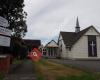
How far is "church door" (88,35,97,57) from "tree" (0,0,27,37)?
120 feet

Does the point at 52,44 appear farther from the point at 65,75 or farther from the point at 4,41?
the point at 4,41

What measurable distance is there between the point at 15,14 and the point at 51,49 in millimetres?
51743

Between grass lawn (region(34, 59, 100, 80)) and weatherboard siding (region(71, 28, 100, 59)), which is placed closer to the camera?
grass lawn (region(34, 59, 100, 80))

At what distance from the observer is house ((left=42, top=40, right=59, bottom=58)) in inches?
2817

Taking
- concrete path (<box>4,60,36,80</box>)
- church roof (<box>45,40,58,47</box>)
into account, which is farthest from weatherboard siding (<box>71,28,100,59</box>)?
concrete path (<box>4,60,36,80</box>)

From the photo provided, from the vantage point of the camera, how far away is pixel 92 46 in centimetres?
6050

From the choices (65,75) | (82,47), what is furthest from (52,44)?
(65,75)

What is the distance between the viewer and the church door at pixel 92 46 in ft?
196

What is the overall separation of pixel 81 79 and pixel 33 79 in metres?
2.24

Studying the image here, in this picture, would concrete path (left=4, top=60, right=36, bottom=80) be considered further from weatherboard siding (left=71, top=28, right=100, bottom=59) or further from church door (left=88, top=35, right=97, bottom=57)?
church door (left=88, top=35, right=97, bottom=57)

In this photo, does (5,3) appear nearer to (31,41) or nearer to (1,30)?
(1,30)

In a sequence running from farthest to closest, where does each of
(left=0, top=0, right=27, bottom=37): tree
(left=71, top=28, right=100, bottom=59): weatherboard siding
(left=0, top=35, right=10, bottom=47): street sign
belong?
(left=71, top=28, right=100, bottom=59): weatherboard siding → (left=0, top=0, right=27, bottom=37): tree → (left=0, top=35, right=10, bottom=47): street sign

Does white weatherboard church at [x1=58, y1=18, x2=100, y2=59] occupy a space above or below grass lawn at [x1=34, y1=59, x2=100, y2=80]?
above

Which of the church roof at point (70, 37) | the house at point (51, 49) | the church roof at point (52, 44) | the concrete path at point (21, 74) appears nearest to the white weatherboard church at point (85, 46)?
the church roof at point (70, 37)
